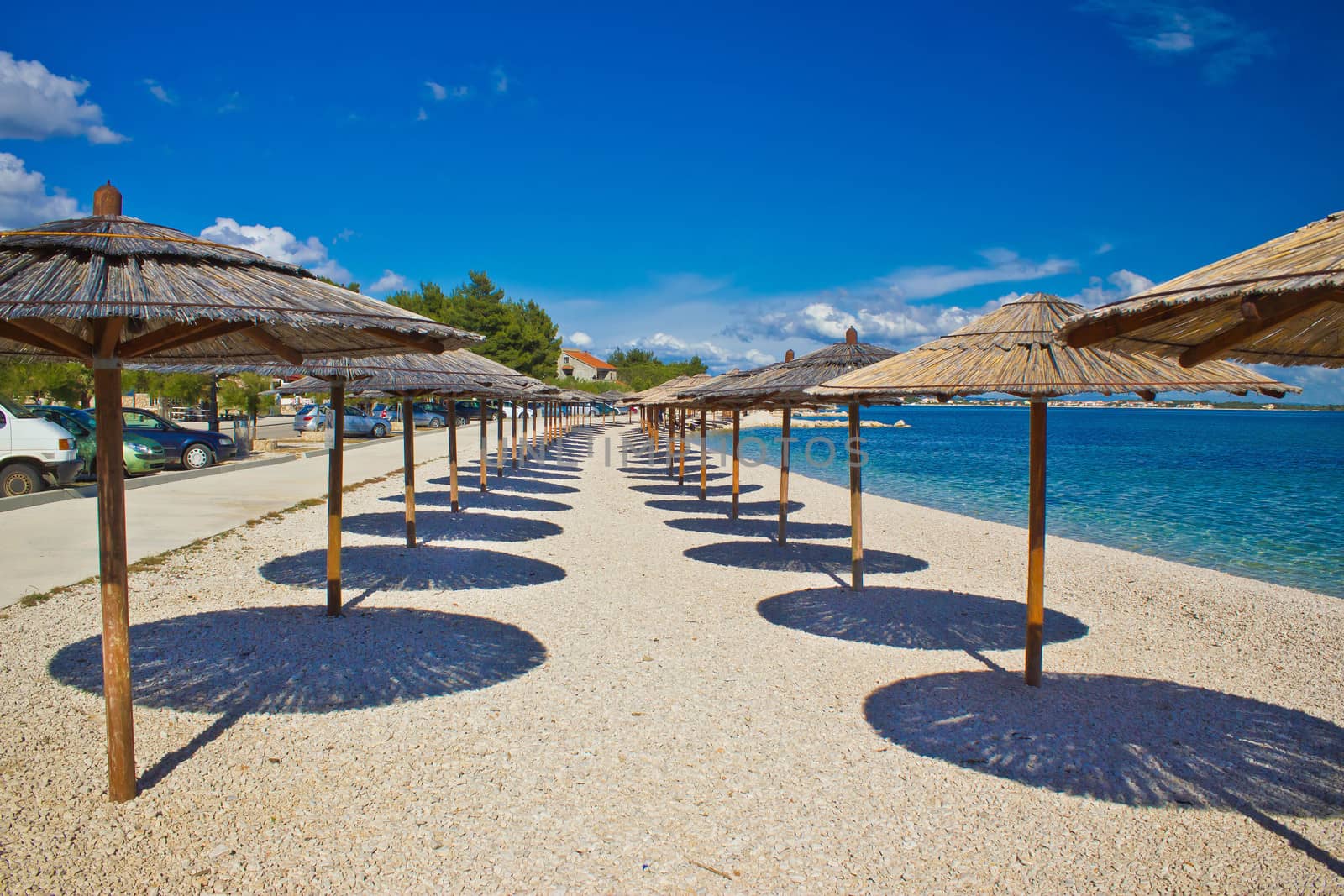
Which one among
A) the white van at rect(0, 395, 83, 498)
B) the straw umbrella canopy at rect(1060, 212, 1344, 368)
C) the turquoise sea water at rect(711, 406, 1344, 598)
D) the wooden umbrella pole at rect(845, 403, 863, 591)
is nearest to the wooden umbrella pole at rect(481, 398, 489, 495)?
the white van at rect(0, 395, 83, 498)

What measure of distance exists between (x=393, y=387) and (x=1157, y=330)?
8.06 m

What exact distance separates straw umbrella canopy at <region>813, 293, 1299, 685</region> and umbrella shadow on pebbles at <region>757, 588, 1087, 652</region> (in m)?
1.19

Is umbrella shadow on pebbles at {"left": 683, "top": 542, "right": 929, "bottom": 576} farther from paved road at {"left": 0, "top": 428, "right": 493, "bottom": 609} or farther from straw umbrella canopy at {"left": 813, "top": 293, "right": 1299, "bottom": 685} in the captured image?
paved road at {"left": 0, "top": 428, "right": 493, "bottom": 609}

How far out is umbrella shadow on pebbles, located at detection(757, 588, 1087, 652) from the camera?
6578mm

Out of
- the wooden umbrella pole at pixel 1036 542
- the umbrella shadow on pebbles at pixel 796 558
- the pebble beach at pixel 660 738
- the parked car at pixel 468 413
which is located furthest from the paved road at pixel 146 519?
the parked car at pixel 468 413

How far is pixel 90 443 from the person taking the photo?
14.9m

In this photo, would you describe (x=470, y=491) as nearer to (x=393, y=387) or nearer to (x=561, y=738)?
(x=393, y=387)

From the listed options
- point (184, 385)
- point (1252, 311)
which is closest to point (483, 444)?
point (1252, 311)

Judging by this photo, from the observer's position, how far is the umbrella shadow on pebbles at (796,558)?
31.2 ft

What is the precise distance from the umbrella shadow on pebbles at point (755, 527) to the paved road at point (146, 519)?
20.6 feet

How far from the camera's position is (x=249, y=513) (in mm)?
11930

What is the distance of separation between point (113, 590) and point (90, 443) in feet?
45.5

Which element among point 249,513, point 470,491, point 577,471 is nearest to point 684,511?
point 470,491

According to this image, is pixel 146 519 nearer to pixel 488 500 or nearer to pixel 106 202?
pixel 488 500
